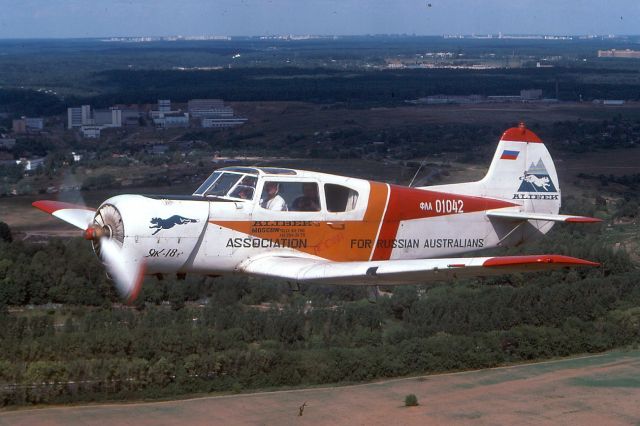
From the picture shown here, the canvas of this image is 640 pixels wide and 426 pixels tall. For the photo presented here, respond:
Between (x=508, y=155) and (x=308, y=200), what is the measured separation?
4.08 metres

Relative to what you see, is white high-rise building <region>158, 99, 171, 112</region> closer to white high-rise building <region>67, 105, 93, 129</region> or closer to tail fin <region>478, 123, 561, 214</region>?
white high-rise building <region>67, 105, 93, 129</region>

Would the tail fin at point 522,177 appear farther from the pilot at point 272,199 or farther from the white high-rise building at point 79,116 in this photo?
the white high-rise building at point 79,116

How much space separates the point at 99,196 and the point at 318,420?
7.38m

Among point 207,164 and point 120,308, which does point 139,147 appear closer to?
point 207,164

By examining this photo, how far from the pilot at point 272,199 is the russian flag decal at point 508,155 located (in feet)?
14.2

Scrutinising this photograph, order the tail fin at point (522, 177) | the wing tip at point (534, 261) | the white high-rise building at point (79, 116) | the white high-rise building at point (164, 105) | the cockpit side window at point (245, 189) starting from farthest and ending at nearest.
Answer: the white high-rise building at point (164, 105), the white high-rise building at point (79, 116), the tail fin at point (522, 177), the cockpit side window at point (245, 189), the wing tip at point (534, 261)

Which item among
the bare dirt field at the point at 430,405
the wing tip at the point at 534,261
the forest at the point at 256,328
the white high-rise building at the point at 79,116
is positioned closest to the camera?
the wing tip at the point at 534,261

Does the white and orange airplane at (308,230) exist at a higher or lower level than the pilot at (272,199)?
lower

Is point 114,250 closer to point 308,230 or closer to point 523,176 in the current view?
point 308,230

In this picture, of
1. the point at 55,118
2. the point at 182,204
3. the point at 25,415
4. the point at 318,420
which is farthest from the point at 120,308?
the point at 55,118

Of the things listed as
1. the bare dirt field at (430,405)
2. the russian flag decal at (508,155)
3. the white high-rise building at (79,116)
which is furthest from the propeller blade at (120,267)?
the white high-rise building at (79,116)

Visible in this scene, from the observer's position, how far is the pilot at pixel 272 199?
46.3 feet

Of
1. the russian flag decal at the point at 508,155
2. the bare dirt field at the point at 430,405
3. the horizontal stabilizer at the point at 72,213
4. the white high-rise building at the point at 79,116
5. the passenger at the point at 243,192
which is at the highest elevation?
the russian flag decal at the point at 508,155

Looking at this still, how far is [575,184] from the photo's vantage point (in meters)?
38.1
